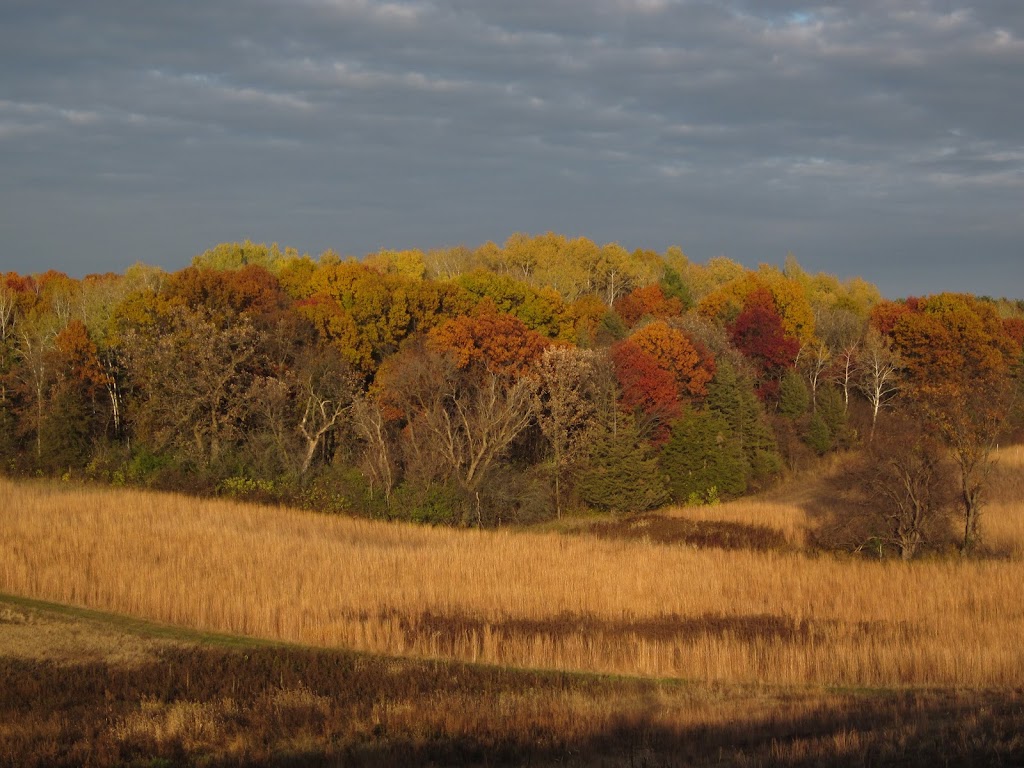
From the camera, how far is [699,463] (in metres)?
48.5

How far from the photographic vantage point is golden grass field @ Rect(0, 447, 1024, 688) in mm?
17891

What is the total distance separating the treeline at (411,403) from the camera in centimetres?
4119

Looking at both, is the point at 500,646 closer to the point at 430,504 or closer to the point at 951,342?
the point at 430,504

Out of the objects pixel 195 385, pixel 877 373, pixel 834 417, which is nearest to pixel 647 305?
pixel 877 373

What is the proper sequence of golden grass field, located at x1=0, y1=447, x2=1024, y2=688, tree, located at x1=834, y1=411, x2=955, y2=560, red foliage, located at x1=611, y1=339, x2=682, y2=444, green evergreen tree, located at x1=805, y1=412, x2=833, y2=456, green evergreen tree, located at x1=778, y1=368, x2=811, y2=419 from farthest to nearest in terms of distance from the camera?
green evergreen tree, located at x1=778, y1=368, x2=811, y2=419
green evergreen tree, located at x1=805, y1=412, x2=833, y2=456
red foliage, located at x1=611, y1=339, x2=682, y2=444
tree, located at x1=834, y1=411, x2=955, y2=560
golden grass field, located at x1=0, y1=447, x2=1024, y2=688

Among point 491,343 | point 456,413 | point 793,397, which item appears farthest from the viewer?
point 793,397

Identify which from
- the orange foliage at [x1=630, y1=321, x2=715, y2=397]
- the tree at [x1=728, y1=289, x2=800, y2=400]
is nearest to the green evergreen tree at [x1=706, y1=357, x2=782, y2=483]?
the orange foliage at [x1=630, y1=321, x2=715, y2=397]

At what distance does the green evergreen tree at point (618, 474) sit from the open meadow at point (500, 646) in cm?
973

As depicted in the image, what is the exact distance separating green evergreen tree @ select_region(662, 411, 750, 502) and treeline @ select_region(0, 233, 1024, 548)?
0.34 feet

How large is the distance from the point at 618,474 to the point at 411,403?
32.9ft

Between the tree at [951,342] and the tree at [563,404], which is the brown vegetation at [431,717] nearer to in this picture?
the tree at [563,404]

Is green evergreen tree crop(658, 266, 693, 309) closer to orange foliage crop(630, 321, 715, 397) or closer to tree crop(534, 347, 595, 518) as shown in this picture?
orange foliage crop(630, 321, 715, 397)

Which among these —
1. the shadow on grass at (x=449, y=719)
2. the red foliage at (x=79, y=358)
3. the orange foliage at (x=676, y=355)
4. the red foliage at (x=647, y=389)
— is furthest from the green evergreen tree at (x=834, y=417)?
the shadow on grass at (x=449, y=719)

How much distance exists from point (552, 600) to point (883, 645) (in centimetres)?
781
